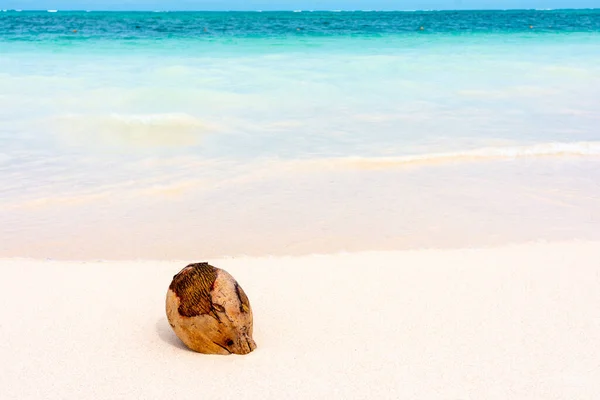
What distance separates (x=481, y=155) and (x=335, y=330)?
4.18 metres

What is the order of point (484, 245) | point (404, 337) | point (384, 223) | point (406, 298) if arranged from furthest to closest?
point (384, 223)
point (484, 245)
point (406, 298)
point (404, 337)

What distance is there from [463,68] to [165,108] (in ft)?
26.2

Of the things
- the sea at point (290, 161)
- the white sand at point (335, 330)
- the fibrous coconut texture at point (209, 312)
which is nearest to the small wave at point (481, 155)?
the sea at point (290, 161)

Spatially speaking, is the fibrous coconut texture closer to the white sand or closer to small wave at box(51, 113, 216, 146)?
the white sand

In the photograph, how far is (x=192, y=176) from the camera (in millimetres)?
5738

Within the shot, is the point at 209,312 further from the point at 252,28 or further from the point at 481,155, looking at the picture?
the point at 252,28

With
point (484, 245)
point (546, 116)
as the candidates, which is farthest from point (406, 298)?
point (546, 116)

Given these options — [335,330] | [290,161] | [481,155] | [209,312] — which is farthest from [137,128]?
[209,312]

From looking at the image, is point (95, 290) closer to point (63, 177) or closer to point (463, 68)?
point (63, 177)

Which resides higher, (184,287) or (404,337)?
(184,287)

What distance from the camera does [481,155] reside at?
6539 mm

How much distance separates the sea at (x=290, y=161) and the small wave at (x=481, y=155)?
3cm

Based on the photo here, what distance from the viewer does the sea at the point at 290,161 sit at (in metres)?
4.34

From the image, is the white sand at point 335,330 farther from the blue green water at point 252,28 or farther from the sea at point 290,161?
the blue green water at point 252,28
